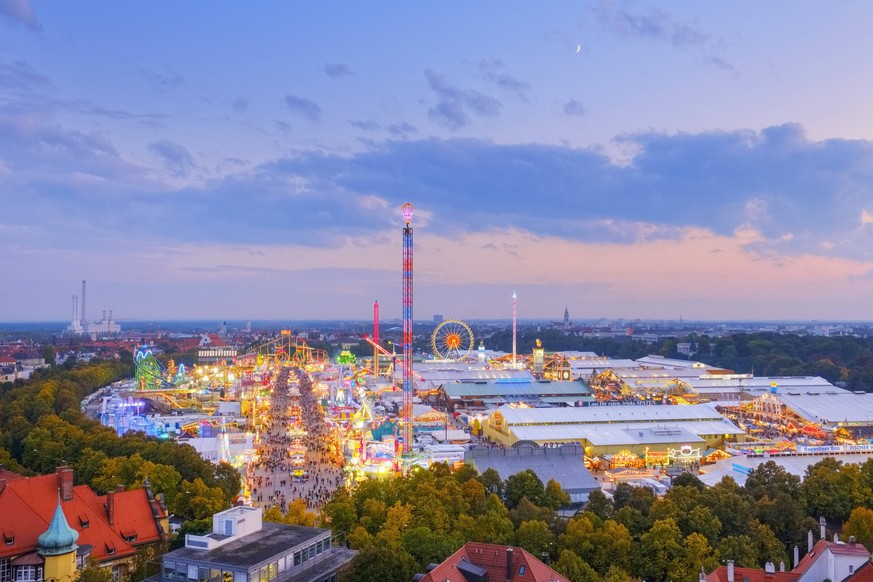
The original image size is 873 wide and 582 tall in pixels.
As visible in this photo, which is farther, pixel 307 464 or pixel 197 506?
pixel 307 464

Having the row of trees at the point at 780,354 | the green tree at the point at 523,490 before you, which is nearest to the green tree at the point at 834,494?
the green tree at the point at 523,490

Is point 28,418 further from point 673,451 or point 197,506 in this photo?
point 673,451

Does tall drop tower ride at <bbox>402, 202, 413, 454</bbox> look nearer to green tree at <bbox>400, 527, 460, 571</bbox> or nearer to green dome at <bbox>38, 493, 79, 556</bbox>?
green tree at <bbox>400, 527, 460, 571</bbox>

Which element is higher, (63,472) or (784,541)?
(63,472)

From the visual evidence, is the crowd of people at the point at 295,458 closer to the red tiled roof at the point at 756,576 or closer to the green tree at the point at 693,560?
the green tree at the point at 693,560

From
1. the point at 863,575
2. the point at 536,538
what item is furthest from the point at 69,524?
the point at 863,575

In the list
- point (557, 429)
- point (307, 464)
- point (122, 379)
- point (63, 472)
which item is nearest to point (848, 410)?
point (557, 429)
